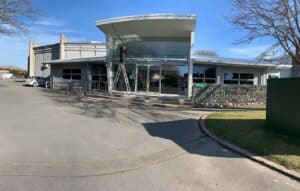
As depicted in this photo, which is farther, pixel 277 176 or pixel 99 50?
pixel 99 50

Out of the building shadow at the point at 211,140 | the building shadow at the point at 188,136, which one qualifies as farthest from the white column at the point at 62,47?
the building shadow at the point at 211,140

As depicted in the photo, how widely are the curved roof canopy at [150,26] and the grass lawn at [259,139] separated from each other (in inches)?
529

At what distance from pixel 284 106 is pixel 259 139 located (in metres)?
1.35

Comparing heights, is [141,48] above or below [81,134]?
above

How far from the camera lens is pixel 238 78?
3400cm

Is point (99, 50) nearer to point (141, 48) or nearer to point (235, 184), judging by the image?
point (141, 48)

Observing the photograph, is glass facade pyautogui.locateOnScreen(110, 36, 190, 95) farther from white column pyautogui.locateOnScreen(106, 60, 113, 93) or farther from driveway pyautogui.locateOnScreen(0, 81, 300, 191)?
driveway pyautogui.locateOnScreen(0, 81, 300, 191)

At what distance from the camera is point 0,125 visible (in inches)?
523

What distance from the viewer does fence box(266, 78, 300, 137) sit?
438 inches

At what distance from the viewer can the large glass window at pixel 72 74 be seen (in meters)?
40.2

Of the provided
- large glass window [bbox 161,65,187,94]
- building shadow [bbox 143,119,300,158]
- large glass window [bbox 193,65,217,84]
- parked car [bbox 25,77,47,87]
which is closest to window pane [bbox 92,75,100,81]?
large glass window [bbox 161,65,187,94]

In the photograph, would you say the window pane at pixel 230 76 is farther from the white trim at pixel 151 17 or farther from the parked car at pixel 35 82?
the parked car at pixel 35 82

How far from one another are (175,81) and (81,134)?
18006 millimetres

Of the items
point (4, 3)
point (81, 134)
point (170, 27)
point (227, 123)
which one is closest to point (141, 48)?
point (170, 27)
